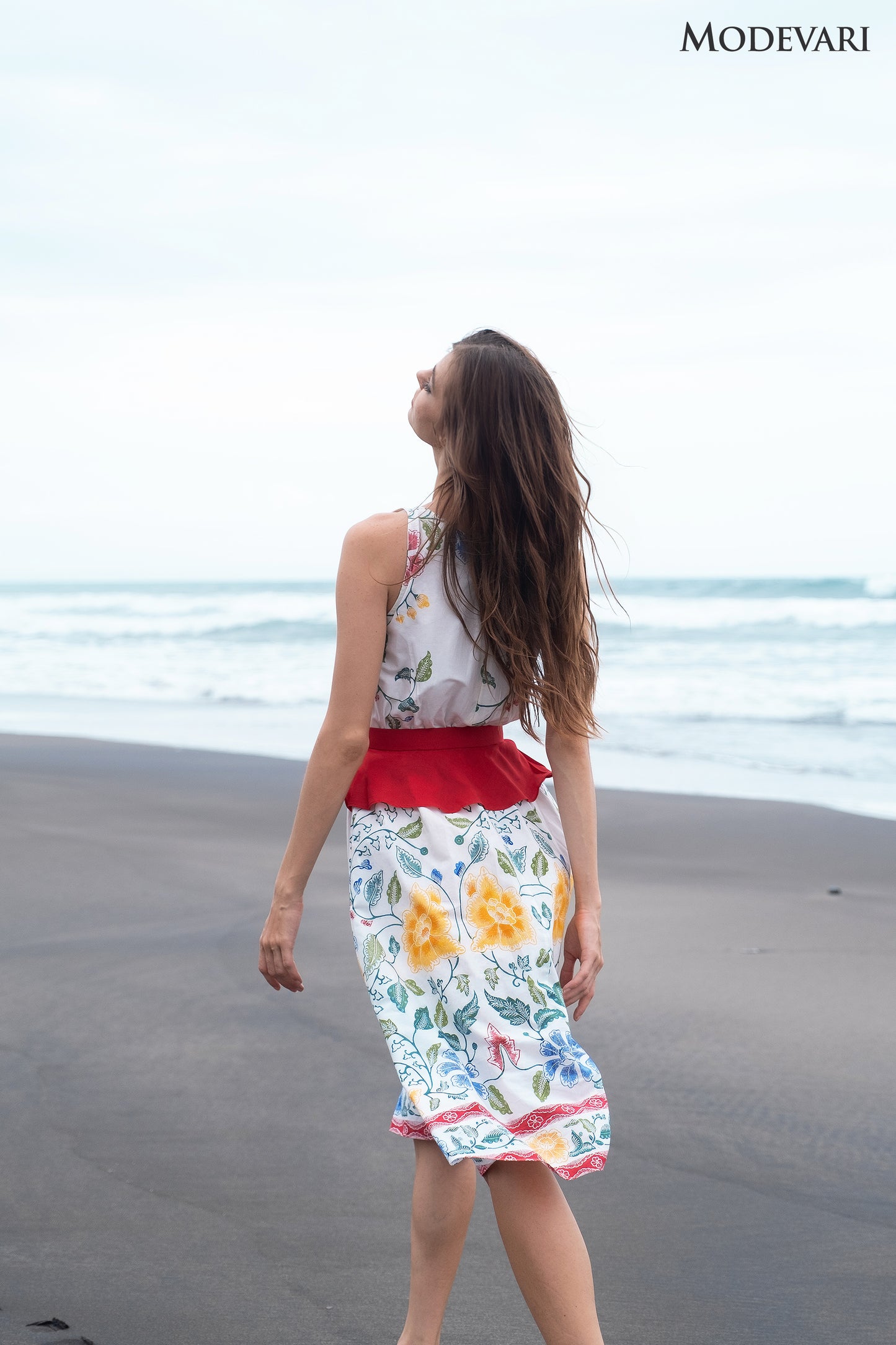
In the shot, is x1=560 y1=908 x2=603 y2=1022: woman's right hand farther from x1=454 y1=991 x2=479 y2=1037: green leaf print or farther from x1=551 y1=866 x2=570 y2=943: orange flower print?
x1=454 y1=991 x2=479 y2=1037: green leaf print

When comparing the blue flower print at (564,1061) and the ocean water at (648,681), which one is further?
the ocean water at (648,681)

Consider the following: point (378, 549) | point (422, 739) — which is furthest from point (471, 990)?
point (378, 549)

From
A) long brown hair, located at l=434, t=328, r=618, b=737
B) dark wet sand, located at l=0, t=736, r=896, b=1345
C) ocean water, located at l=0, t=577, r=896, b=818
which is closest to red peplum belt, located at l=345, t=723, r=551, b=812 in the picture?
long brown hair, located at l=434, t=328, r=618, b=737

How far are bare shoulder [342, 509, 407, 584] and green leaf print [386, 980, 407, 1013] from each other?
598 mm

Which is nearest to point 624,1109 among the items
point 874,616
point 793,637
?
point 793,637

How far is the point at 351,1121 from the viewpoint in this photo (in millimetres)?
3135

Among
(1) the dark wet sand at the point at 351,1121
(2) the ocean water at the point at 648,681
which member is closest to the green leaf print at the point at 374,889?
(2) the ocean water at the point at 648,681

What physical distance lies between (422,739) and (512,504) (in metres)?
0.39

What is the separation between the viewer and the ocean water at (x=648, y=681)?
381 inches

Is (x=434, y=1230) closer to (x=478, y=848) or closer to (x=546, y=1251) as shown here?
(x=546, y=1251)

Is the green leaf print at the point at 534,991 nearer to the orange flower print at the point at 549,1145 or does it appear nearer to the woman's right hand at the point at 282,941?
the orange flower print at the point at 549,1145

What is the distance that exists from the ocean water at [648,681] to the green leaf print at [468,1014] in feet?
2.16

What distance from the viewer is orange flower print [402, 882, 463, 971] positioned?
1822mm

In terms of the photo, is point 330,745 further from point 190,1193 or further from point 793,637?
point 793,637
